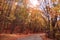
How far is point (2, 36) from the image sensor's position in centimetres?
244

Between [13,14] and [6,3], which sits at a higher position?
[6,3]

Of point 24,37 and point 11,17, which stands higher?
point 11,17

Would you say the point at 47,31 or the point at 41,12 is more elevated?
the point at 41,12

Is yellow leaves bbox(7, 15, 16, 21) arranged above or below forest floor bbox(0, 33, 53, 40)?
above

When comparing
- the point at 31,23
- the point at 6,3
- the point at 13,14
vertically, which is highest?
the point at 6,3

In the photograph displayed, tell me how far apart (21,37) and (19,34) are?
66 mm

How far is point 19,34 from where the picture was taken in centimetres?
245

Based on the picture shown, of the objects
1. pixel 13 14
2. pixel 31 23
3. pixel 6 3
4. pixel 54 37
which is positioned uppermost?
pixel 6 3

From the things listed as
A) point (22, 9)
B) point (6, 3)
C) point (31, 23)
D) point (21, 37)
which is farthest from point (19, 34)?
point (6, 3)

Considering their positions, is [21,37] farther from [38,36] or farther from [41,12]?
[41,12]

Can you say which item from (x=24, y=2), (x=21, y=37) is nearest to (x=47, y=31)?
(x=21, y=37)

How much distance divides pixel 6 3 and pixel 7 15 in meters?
0.23

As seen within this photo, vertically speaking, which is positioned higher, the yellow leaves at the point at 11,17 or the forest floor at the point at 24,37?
the yellow leaves at the point at 11,17

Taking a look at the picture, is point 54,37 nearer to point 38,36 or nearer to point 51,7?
point 38,36
